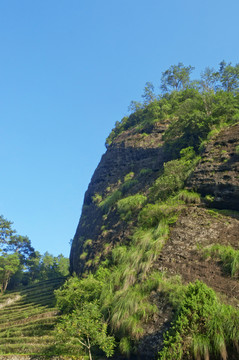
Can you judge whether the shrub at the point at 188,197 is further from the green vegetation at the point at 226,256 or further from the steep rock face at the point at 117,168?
the steep rock face at the point at 117,168

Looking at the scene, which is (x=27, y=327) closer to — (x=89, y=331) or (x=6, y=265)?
(x=89, y=331)

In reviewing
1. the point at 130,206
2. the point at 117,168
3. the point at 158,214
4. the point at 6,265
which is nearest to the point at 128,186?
the point at 130,206

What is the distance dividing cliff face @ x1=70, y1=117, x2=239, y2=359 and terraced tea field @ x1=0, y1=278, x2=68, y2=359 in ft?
17.2

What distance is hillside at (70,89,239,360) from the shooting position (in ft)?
27.2

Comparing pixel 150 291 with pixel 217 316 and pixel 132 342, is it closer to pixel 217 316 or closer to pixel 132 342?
pixel 132 342

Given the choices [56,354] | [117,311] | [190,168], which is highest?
[190,168]

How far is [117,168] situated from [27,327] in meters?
Result: 20.0

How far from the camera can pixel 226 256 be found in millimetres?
11117

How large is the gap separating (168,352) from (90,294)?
7.21 meters

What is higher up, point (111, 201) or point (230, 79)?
point (230, 79)

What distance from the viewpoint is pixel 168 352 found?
304 inches

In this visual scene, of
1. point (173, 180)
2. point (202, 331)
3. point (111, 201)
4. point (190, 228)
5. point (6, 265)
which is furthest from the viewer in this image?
point (6, 265)

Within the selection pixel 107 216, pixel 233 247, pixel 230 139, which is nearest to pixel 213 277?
pixel 233 247

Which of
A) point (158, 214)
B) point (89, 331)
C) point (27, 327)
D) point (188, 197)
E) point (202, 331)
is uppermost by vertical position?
point (188, 197)
